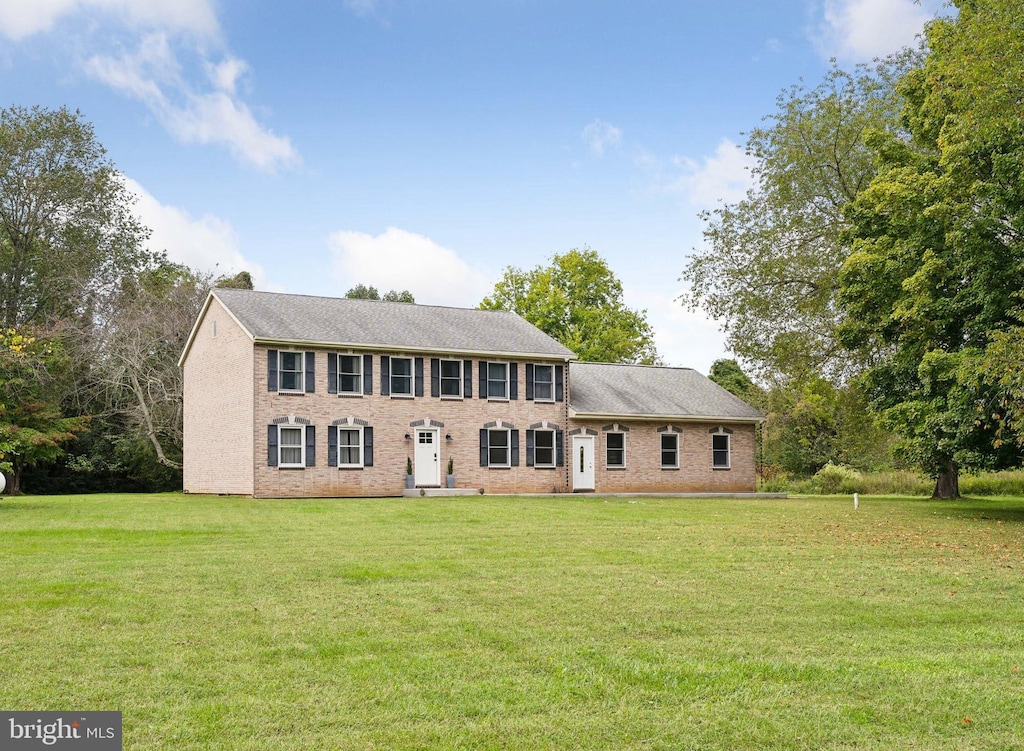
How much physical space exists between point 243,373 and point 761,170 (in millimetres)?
18283

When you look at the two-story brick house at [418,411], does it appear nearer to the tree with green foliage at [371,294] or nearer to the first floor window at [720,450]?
the first floor window at [720,450]

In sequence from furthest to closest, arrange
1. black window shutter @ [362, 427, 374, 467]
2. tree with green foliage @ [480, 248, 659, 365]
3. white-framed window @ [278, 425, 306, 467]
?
tree with green foliage @ [480, 248, 659, 365] → black window shutter @ [362, 427, 374, 467] → white-framed window @ [278, 425, 306, 467]

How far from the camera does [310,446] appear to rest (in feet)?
99.7

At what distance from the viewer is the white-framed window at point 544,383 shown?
34.5 metres

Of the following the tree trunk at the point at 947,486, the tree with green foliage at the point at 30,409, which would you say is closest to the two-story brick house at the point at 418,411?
the tree with green foliage at the point at 30,409

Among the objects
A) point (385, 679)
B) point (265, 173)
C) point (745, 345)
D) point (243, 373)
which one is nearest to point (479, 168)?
point (265, 173)

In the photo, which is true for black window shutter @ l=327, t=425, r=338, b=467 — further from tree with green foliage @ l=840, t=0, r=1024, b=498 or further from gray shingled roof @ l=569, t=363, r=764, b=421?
A: tree with green foliage @ l=840, t=0, r=1024, b=498

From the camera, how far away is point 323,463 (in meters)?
30.5

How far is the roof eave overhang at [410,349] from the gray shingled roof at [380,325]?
0.12ft

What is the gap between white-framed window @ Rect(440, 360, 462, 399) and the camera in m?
32.8

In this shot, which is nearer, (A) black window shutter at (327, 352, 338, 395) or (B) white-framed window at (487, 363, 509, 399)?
(A) black window shutter at (327, 352, 338, 395)

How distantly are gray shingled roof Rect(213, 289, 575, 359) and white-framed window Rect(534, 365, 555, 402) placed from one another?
0.62 metres

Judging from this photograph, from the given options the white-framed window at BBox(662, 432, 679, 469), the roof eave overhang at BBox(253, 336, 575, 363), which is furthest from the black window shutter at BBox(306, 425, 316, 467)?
the white-framed window at BBox(662, 432, 679, 469)

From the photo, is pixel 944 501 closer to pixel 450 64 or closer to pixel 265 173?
pixel 450 64
